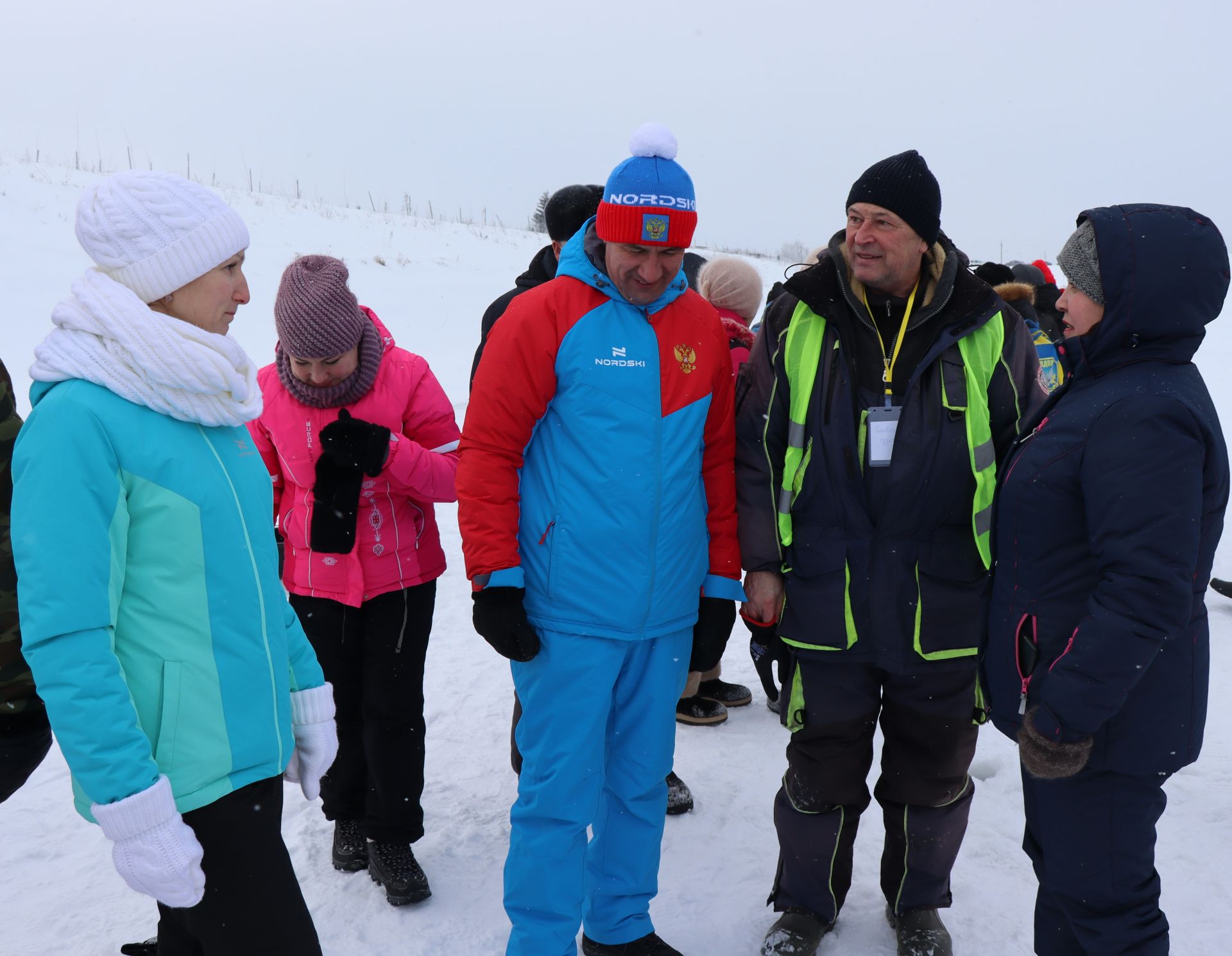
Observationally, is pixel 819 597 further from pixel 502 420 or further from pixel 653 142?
pixel 653 142

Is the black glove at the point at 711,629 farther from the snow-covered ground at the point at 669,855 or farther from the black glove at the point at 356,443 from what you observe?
the black glove at the point at 356,443

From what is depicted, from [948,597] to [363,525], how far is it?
71.0 inches

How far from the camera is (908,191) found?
2.58 metres

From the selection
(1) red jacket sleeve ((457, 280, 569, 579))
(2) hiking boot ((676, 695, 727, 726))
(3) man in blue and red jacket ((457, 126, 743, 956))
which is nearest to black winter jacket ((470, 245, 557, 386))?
(3) man in blue and red jacket ((457, 126, 743, 956))

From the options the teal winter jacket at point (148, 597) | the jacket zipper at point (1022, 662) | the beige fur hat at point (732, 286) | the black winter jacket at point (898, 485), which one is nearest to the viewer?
the teal winter jacket at point (148, 597)

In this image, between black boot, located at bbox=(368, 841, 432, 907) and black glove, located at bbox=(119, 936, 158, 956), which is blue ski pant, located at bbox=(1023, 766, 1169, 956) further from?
black glove, located at bbox=(119, 936, 158, 956)

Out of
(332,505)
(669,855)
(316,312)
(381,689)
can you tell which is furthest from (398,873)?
(316,312)

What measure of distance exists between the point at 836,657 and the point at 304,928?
60.9 inches

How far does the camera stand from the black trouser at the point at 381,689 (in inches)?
117

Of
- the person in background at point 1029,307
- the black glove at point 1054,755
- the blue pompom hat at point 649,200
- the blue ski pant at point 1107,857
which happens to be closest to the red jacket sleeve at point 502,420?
the blue pompom hat at point 649,200

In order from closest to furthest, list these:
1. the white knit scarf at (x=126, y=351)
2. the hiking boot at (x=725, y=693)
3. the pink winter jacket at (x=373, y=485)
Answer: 1. the white knit scarf at (x=126, y=351)
2. the pink winter jacket at (x=373, y=485)
3. the hiking boot at (x=725, y=693)

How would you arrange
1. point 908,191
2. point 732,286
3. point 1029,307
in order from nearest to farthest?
point 908,191 < point 732,286 < point 1029,307

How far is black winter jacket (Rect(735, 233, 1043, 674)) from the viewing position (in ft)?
8.45

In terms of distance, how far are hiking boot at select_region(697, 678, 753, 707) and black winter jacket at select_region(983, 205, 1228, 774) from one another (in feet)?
7.53
